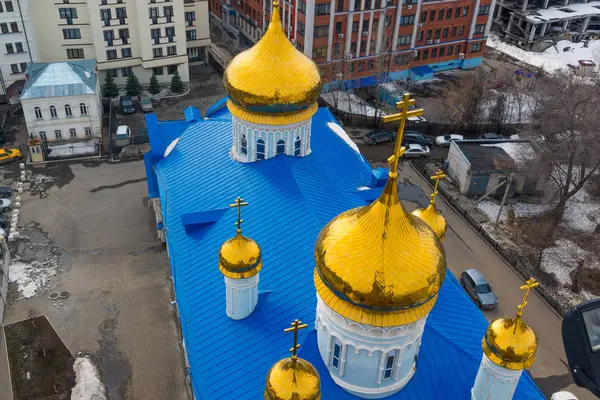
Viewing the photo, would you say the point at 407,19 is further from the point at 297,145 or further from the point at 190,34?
the point at 297,145

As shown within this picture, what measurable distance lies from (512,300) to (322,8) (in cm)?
2284

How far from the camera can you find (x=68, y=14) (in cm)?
3572

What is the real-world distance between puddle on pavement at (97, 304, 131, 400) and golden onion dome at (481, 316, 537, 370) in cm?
1310

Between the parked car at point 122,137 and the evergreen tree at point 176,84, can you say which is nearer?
the parked car at point 122,137

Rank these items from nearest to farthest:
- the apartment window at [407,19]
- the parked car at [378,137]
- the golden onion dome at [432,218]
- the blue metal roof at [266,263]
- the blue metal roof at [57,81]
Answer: the blue metal roof at [266,263] → the golden onion dome at [432,218] → the blue metal roof at [57,81] → the parked car at [378,137] → the apartment window at [407,19]

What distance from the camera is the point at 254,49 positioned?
1958 centimetres

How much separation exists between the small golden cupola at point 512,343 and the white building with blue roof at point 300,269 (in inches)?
1.2

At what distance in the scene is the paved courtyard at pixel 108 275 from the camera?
803 inches

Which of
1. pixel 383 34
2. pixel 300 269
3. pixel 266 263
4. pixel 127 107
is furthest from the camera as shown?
pixel 383 34

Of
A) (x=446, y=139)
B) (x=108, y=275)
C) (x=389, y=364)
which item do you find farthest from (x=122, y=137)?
(x=389, y=364)

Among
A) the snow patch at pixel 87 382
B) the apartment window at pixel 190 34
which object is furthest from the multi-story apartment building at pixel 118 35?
the snow patch at pixel 87 382

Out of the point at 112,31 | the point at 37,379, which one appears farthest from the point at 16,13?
the point at 37,379

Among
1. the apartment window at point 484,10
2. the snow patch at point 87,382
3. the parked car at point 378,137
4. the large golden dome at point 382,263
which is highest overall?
the large golden dome at point 382,263

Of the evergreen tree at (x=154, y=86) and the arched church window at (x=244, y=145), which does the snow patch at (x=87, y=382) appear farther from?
the evergreen tree at (x=154, y=86)
